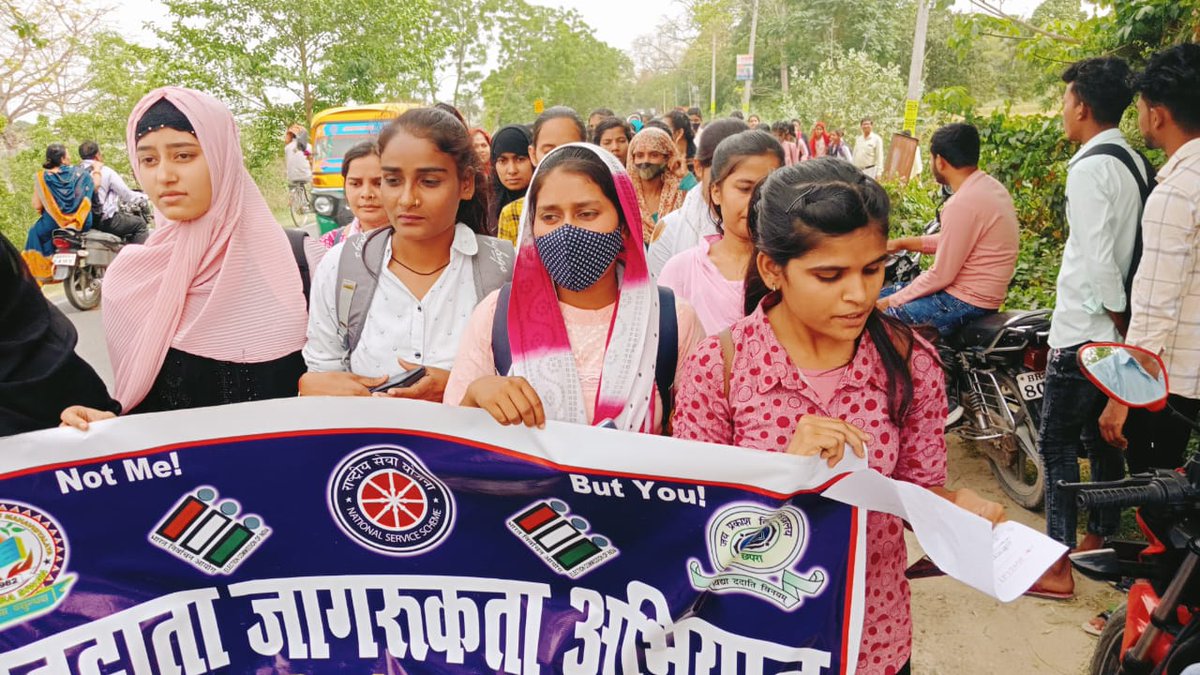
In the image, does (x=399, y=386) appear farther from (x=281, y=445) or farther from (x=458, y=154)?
(x=458, y=154)

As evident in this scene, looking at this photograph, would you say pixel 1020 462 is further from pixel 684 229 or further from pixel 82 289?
pixel 82 289

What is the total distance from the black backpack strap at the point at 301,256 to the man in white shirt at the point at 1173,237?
8.84 feet

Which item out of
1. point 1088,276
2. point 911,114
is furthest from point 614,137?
point 911,114

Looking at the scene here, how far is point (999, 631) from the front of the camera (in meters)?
3.08

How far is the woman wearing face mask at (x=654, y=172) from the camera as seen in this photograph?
4.94 metres

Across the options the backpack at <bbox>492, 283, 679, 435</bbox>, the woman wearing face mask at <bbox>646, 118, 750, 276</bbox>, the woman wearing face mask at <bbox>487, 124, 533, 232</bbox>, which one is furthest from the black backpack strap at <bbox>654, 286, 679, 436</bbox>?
the woman wearing face mask at <bbox>487, 124, 533, 232</bbox>

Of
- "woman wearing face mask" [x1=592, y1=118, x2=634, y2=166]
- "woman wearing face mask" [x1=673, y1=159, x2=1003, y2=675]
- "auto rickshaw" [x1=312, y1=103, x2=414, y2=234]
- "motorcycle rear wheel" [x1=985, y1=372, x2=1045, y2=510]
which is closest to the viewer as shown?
"woman wearing face mask" [x1=673, y1=159, x2=1003, y2=675]

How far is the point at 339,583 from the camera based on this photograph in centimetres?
179

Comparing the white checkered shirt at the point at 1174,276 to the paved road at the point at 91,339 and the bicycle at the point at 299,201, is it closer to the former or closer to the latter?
the paved road at the point at 91,339

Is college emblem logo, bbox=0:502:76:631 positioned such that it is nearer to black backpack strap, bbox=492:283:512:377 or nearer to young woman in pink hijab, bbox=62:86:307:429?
young woman in pink hijab, bbox=62:86:307:429

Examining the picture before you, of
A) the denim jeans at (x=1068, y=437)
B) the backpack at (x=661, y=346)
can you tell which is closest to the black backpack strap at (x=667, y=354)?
the backpack at (x=661, y=346)

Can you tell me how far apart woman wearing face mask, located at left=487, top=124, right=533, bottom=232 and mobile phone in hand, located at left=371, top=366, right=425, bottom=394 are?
2.66 metres

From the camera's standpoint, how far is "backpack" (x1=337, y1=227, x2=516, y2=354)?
2.26 metres

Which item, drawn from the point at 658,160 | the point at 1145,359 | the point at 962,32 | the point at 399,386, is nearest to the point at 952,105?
the point at 962,32
